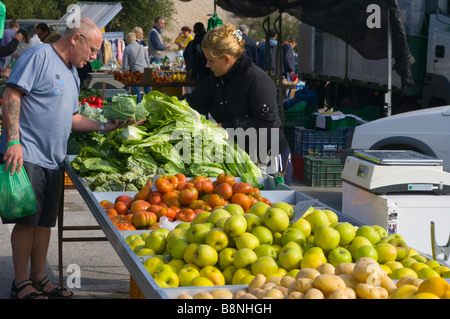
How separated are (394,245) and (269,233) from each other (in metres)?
0.57

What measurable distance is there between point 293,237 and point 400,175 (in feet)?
4.62

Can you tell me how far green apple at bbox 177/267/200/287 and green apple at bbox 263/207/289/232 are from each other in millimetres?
504

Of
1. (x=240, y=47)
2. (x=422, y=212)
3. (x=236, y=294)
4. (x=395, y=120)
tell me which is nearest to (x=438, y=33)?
(x=395, y=120)

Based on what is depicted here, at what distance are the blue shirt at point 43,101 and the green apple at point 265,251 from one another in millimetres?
2256

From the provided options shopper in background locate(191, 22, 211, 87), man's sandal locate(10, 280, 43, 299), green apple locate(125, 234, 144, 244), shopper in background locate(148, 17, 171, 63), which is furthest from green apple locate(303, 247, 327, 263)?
shopper in background locate(148, 17, 171, 63)

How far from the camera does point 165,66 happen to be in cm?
1803

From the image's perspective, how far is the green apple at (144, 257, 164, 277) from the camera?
9.59 ft

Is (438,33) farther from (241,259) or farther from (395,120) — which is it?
(241,259)

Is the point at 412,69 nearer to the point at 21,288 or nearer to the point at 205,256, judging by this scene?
the point at 21,288

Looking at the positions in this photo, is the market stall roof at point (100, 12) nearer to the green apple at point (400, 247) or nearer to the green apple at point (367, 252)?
the green apple at point (400, 247)

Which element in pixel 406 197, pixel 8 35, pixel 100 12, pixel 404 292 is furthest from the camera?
pixel 100 12

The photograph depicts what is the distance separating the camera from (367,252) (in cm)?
292

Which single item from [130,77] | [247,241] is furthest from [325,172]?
[247,241]

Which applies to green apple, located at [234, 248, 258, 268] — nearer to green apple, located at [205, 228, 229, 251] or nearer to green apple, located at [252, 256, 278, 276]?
green apple, located at [252, 256, 278, 276]
